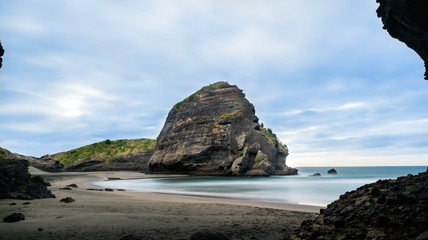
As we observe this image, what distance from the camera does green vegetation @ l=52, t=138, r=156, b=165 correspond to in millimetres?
107312

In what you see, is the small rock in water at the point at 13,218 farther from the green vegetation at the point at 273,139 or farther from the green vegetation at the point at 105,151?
the green vegetation at the point at 105,151

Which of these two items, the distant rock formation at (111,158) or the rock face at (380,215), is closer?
the rock face at (380,215)

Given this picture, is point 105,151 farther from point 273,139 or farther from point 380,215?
point 380,215

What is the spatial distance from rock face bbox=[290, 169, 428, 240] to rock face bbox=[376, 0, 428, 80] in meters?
4.48

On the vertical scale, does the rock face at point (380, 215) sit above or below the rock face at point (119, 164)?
above

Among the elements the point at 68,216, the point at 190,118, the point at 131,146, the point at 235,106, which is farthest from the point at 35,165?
the point at 68,216

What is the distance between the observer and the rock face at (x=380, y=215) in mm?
5523

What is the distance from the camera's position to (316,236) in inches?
261

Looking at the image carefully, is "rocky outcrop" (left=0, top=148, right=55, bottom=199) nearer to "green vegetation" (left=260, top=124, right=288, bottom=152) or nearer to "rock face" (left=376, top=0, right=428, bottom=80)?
"rock face" (left=376, top=0, right=428, bottom=80)

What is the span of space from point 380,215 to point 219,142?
219 ft

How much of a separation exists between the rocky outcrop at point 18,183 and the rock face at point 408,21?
64.0 feet

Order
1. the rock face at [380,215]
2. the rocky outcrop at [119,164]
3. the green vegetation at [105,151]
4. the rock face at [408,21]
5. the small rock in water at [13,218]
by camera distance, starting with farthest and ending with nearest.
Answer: the green vegetation at [105,151] < the rocky outcrop at [119,164] < the small rock in water at [13,218] < the rock face at [408,21] < the rock face at [380,215]

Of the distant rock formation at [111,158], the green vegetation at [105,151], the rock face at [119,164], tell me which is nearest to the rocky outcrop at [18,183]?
the distant rock formation at [111,158]

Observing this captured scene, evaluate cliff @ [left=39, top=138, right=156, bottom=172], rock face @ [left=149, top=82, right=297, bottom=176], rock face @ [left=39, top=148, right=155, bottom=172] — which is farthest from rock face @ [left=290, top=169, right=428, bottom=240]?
cliff @ [left=39, top=138, right=156, bottom=172]
